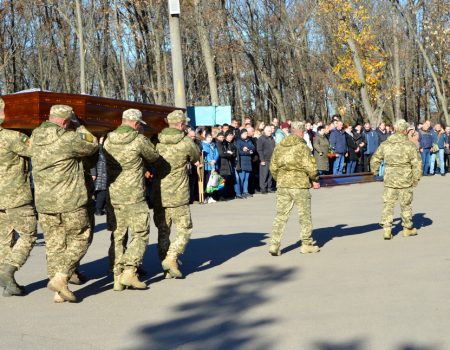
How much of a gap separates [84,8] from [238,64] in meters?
9.82

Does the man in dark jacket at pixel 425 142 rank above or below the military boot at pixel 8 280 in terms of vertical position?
above

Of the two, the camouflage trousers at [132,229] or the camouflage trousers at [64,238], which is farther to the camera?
the camouflage trousers at [132,229]

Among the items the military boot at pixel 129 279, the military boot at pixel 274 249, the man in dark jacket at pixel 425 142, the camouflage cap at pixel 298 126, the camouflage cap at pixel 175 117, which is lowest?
the military boot at pixel 274 249

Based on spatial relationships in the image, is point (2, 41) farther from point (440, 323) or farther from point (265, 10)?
point (440, 323)

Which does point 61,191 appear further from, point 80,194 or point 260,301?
point 260,301

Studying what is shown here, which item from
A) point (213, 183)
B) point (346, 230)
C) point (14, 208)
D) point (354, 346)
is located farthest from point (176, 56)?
point (354, 346)

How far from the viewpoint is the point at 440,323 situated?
6.96 m

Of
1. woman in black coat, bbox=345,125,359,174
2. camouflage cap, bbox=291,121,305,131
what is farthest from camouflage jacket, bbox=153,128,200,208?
woman in black coat, bbox=345,125,359,174

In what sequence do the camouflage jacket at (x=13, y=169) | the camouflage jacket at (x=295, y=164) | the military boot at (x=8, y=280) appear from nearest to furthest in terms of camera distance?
the military boot at (x=8, y=280) → the camouflage jacket at (x=13, y=169) → the camouflage jacket at (x=295, y=164)

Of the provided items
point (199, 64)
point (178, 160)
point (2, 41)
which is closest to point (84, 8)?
point (2, 41)

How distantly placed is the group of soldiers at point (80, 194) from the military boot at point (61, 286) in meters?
0.01

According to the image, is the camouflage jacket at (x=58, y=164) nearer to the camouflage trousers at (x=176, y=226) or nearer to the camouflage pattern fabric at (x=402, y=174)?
the camouflage trousers at (x=176, y=226)

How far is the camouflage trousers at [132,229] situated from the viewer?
8.93 meters

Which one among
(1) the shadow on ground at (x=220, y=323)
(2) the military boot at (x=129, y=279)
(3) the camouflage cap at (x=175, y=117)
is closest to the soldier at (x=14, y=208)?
(2) the military boot at (x=129, y=279)
